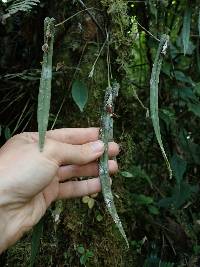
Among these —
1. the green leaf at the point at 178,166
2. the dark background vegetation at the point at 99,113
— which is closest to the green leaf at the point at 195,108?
the dark background vegetation at the point at 99,113

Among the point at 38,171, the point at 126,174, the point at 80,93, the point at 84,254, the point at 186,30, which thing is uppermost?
the point at 186,30

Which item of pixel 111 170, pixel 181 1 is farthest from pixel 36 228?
pixel 181 1

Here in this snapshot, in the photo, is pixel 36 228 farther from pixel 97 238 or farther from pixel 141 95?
pixel 141 95

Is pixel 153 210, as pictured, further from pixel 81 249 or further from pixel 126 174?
pixel 81 249

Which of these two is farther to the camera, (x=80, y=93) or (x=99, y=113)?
(x=99, y=113)

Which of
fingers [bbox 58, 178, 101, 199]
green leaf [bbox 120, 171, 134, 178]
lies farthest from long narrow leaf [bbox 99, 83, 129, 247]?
green leaf [bbox 120, 171, 134, 178]

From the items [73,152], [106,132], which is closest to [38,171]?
[73,152]

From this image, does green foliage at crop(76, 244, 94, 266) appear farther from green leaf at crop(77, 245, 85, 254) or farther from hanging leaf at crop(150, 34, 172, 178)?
hanging leaf at crop(150, 34, 172, 178)
